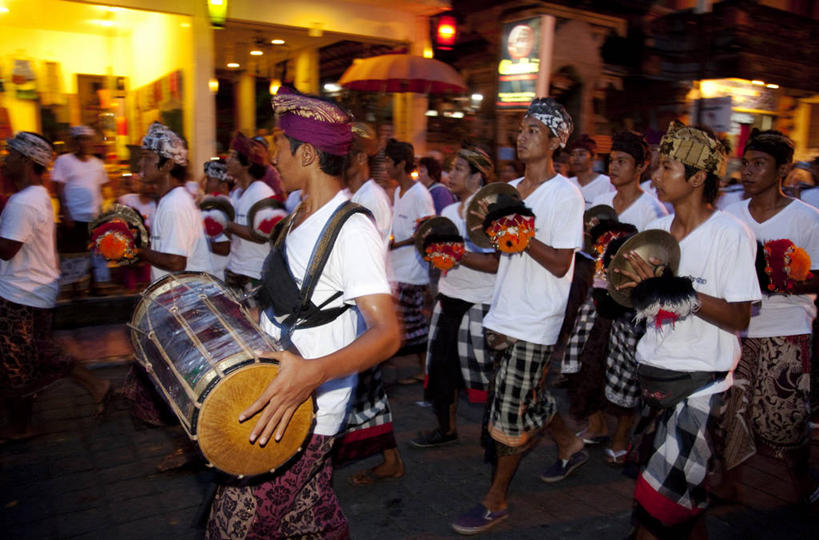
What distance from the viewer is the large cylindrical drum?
72.1 inches

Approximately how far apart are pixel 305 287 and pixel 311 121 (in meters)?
0.62

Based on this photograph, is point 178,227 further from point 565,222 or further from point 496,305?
point 565,222

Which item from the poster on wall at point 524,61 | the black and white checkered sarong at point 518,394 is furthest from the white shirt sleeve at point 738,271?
the poster on wall at point 524,61

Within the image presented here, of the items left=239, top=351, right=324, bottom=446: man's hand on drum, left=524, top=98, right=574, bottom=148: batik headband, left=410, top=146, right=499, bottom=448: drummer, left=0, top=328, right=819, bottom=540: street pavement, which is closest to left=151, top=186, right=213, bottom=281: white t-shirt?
left=0, top=328, right=819, bottom=540: street pavement

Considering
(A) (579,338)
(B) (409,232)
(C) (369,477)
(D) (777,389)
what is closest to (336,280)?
(C) (369,477)

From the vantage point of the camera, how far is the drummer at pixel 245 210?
223 inches

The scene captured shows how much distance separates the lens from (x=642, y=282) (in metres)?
2.70

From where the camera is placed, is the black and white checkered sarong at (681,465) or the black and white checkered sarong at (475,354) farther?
the black and white checkered sarong at (475,354)

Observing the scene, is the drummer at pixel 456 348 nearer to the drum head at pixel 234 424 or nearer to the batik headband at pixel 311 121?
the batik headband at pixel 311 121


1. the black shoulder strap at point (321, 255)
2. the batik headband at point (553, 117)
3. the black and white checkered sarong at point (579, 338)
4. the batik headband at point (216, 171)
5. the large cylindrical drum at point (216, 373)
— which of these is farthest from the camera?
the batik headband at point (216, 171)

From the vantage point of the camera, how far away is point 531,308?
3.68 meters

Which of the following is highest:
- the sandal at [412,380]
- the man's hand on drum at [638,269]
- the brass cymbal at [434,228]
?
the man's hand on drum at [638,269]

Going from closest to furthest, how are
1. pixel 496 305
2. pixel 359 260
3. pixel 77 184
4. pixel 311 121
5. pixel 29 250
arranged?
pixel 359 260 → pixel 311 121 → pixel 496 305 → pixel 29 250 → pixel 77 184

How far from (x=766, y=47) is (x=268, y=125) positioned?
39.5ft
